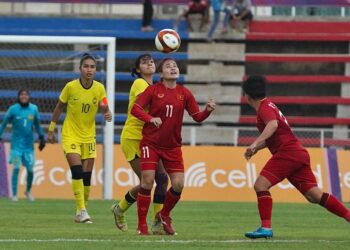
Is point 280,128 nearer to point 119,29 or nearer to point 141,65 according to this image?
point 141,65

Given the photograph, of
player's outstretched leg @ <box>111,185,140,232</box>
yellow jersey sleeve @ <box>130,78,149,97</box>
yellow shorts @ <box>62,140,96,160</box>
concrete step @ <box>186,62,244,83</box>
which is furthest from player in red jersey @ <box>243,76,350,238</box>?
concrete step @ <box>186,62,244,83</box>

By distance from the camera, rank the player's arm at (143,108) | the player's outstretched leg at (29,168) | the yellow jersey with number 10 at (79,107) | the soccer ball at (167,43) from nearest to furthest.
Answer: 1. the player's arm at (143,108)
2. the soccer ball at (167,43)
3. the yellow jersey with number 10 at (79,107)
4. the player's outstretched leg at (29,168)

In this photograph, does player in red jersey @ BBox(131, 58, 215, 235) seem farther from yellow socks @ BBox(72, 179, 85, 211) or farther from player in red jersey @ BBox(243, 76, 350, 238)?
yellow socks @ BBox(72, 179, 85, 211)

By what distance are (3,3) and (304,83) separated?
910cm

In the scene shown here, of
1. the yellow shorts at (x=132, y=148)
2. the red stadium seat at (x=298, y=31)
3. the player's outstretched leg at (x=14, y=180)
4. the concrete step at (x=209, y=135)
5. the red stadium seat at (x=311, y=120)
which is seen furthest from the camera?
the red stadium seat at (x=298, y=31)

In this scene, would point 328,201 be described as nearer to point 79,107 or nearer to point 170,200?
point 170,200

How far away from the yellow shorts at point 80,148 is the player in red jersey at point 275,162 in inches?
152

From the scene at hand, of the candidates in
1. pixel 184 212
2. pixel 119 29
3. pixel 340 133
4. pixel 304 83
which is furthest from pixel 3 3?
pixel 184 212

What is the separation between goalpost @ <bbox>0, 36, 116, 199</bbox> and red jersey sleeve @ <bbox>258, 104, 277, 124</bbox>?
10.4m

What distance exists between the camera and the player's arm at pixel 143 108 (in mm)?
12099

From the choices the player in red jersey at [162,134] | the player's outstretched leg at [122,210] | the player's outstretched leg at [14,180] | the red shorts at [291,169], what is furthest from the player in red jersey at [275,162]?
the player's outstretched leg at [14,180]

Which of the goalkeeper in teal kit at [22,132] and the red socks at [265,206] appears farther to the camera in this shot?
the goalkeeper in teal kit at [22,132]

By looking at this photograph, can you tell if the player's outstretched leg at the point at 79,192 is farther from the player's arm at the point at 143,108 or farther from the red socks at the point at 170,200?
the player's arm at the point at 143,108

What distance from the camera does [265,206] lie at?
1188 cm
